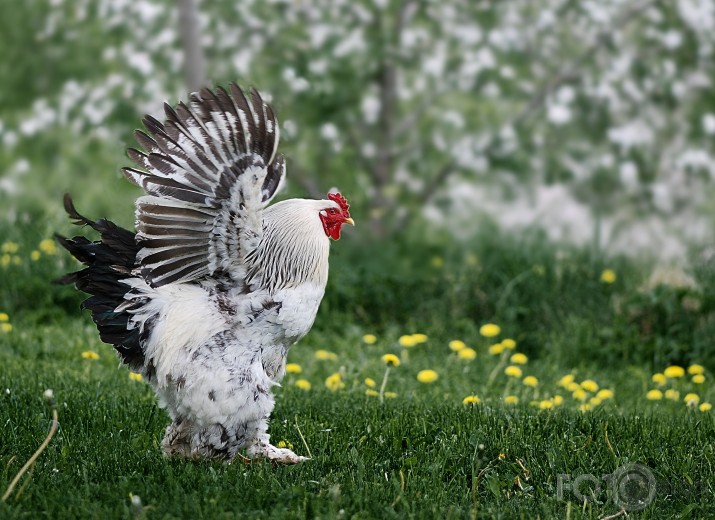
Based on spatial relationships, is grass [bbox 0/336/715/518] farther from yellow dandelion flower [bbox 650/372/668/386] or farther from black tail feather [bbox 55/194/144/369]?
yellow dandelion flower [bbox 650/372/668/386]

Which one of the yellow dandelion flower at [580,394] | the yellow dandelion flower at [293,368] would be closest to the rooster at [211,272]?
the yellow dandelion flower at [293,368]

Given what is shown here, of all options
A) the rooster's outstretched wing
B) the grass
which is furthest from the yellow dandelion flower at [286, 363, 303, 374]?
the rooster's outstretched wing

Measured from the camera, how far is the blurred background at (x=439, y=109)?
8812 mm

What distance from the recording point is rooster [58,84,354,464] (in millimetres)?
3393

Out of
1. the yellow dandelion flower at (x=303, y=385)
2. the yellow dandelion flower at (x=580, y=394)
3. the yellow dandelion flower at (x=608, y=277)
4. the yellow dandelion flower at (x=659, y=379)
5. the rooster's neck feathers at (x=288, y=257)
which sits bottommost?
the yellow dandelion flower at (x=659, y=379)

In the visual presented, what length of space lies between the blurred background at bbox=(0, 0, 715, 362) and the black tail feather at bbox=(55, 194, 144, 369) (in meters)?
4.48

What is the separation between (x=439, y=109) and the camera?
9.88 m

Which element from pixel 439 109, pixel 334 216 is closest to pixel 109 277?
pixel 334 216

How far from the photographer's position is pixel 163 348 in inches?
139

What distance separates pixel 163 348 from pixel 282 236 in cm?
60

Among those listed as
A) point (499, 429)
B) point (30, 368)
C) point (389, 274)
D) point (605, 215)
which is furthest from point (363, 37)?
point (499, 429)

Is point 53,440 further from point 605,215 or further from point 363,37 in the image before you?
point 605,215

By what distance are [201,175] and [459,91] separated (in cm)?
659

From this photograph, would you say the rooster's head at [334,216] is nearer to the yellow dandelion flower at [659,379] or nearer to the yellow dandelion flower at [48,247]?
Answer: the yellow dandelion flower at [659,379]
